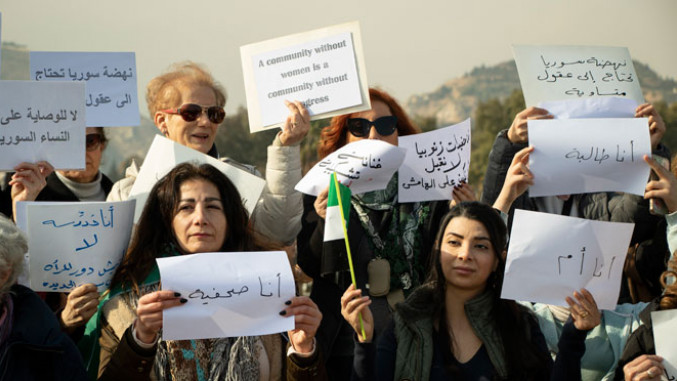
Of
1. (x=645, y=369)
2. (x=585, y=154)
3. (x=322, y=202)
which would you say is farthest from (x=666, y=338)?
(x=322, y=202)

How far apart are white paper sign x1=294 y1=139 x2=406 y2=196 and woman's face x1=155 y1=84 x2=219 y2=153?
768 mm

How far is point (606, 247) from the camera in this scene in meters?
4.71

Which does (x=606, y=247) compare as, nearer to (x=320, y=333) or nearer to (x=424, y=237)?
(x=424, y=237)

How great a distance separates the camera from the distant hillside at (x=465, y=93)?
7025 centimetres

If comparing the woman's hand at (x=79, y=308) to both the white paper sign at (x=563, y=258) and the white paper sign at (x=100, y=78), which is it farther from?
the white paper sign at (x=563, y=258)

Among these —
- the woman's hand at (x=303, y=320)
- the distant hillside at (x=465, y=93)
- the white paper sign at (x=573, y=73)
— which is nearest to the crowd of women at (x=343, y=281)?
the woman's hand at (x=303, y=320)

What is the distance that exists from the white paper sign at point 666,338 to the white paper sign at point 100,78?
10.1 feet

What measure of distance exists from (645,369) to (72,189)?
3.35 meters

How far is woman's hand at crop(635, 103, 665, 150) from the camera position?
207 inches

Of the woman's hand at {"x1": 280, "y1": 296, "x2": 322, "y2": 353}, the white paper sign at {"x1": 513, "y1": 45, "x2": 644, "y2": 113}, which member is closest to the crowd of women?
the woman's hand at {"x1": 280, "y1": 296, "x2": 322, "y2": 353}

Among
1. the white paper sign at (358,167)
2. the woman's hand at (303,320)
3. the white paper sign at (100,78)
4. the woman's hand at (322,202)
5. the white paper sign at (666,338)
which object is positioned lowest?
the white paper sign at (666,338)

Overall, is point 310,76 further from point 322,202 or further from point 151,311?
point 151,311

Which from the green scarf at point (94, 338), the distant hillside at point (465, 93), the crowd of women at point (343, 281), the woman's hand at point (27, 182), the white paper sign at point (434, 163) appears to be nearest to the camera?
the crowd of women at point (343, 281)

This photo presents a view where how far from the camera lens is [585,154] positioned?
17.0 feet
